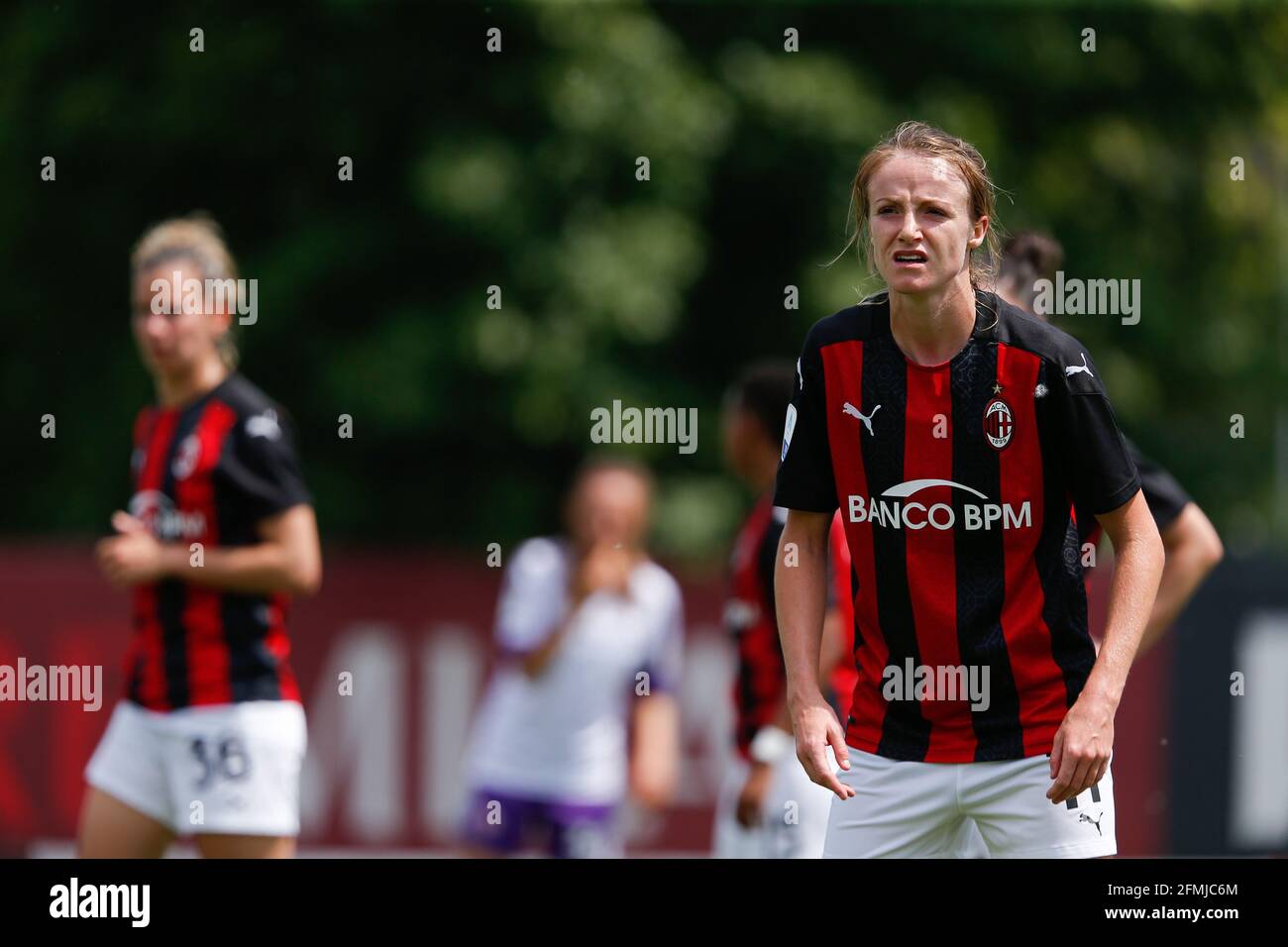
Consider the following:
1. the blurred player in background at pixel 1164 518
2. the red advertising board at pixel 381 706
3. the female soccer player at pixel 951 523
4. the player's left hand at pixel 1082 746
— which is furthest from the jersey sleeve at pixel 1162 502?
the red advertising board at pixel 381 706

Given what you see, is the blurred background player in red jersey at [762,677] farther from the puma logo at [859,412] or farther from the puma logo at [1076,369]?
the puma logo at [1076,369]

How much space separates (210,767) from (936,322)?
2272 mm

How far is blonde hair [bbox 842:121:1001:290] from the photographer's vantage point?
353cm

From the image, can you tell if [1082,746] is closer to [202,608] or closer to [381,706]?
[202,608]

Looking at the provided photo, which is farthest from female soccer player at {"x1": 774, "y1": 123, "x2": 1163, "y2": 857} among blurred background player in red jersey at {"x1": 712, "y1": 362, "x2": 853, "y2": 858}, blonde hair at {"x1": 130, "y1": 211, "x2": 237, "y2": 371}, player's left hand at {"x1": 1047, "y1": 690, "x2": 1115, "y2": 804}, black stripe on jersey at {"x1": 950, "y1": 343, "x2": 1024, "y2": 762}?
blonde hair at {"x1": 130, "y1": 211, "x2": 237, "y2": 371}

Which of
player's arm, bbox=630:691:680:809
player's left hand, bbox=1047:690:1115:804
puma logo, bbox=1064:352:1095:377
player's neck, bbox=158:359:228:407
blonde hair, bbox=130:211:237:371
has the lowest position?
player's arm, bbox=630:691:680:809

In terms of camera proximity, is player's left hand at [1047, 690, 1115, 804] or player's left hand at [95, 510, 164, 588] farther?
player's left hand at [95, 510, 164, 588]

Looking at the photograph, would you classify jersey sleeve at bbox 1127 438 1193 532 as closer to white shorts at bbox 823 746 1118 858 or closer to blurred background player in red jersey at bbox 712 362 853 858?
white shorts at bbox 823 746 1118 858

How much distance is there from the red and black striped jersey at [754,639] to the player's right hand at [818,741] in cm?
161

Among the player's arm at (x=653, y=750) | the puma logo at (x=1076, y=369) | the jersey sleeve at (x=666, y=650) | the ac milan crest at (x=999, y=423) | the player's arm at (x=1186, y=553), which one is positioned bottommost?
the player's arm at (x=653, y=750)

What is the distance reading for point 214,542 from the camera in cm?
480

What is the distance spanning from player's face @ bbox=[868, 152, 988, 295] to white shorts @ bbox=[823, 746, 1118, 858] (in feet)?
3.17

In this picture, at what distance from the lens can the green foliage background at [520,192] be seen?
10.6m
